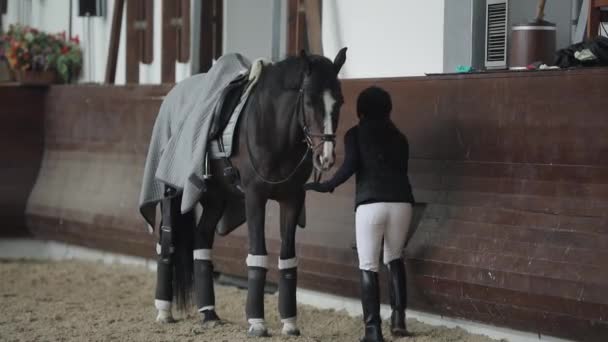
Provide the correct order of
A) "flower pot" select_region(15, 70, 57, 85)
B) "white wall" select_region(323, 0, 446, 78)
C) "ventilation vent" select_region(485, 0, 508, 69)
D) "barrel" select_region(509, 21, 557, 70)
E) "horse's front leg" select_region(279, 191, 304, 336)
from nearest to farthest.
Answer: "horse's front leg" select_region(279, 191, 304, 336), "barrel" select_region(509, 21, 557, 70), "ventilation vent" select_region(485, 0, 508, 69), "white wall" select_region(323, 0, 446, 78), "flower pot" select_region(15, 70, 57, 85)

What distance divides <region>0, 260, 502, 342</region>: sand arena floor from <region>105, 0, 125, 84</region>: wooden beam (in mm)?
2239

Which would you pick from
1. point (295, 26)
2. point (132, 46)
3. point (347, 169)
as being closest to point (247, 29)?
point (295, 26)

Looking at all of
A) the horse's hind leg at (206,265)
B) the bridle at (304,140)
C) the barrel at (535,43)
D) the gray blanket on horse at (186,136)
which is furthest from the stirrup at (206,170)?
the barrel at (535,43)

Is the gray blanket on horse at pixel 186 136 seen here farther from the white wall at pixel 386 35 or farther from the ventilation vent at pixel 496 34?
the ventilation vent at pixel 496 34

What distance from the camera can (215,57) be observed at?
1038cm

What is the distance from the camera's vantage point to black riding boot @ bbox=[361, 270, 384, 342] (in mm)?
6301

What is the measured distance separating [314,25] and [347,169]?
3.22 m

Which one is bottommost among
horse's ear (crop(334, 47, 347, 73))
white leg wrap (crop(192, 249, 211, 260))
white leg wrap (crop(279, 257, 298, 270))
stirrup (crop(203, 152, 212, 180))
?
white leg wrap (crop(192, 249, 211, 260))

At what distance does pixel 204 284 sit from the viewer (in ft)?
23.5

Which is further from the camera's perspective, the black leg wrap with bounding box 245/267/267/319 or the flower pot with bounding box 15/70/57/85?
the flower pot with bounding box 15/70/57/85

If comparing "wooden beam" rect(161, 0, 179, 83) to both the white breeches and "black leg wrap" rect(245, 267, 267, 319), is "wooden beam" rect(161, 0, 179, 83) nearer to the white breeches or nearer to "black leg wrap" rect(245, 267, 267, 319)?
"black leg wrap" rect(245, 267, 267, 319)

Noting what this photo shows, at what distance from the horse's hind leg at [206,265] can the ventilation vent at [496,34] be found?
2.06 metres

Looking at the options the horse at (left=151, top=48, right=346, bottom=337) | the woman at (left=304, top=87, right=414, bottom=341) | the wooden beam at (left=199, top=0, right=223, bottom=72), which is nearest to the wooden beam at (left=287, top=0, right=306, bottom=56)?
the wooden beam at (left=199, top=0, right=223, bottom=72)

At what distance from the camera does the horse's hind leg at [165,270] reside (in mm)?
7352
